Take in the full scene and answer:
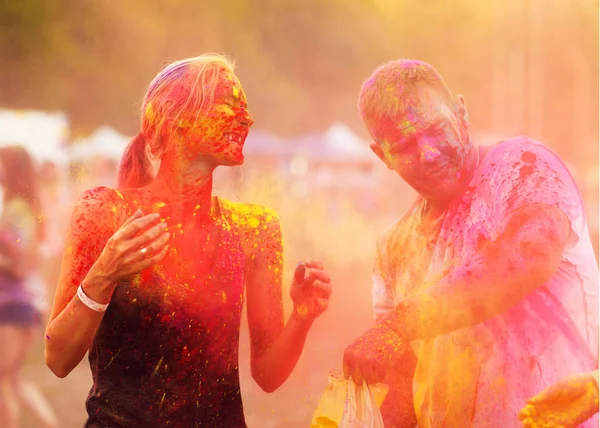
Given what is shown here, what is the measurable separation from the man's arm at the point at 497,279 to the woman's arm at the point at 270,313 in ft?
0.96

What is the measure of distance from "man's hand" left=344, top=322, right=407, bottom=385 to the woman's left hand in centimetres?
16

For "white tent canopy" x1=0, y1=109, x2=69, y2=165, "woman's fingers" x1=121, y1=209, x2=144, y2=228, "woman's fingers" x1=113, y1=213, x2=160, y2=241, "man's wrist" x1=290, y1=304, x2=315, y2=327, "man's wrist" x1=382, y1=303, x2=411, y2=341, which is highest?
"white tent canopy" x1=0, y1=109, x2=69, y2=165

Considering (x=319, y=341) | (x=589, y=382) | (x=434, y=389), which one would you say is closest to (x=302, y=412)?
(x=319, y=341)

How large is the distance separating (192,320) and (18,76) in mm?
1196

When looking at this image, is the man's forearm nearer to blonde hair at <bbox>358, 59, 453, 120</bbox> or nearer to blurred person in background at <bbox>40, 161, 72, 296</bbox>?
blonde hair at <bbox>358, 59, 453, 120</bbox>

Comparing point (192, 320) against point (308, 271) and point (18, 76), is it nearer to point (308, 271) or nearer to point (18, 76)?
point (308, 271)

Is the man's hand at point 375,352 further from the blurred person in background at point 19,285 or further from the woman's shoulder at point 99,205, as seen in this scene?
the blurred person in background at point 19,285

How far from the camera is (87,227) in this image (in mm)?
1823

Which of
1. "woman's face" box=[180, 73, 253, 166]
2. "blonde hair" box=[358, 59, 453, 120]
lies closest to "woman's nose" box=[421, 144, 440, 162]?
"blonde hair" box=[358, 59, 453, 120]

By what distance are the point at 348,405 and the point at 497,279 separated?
587 mm

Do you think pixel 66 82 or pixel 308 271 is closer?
pixel 308 271

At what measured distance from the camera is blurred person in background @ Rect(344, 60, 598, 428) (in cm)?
189

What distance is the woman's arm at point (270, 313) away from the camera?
2.03m

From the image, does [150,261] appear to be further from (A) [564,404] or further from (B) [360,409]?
(A) [564,404]
